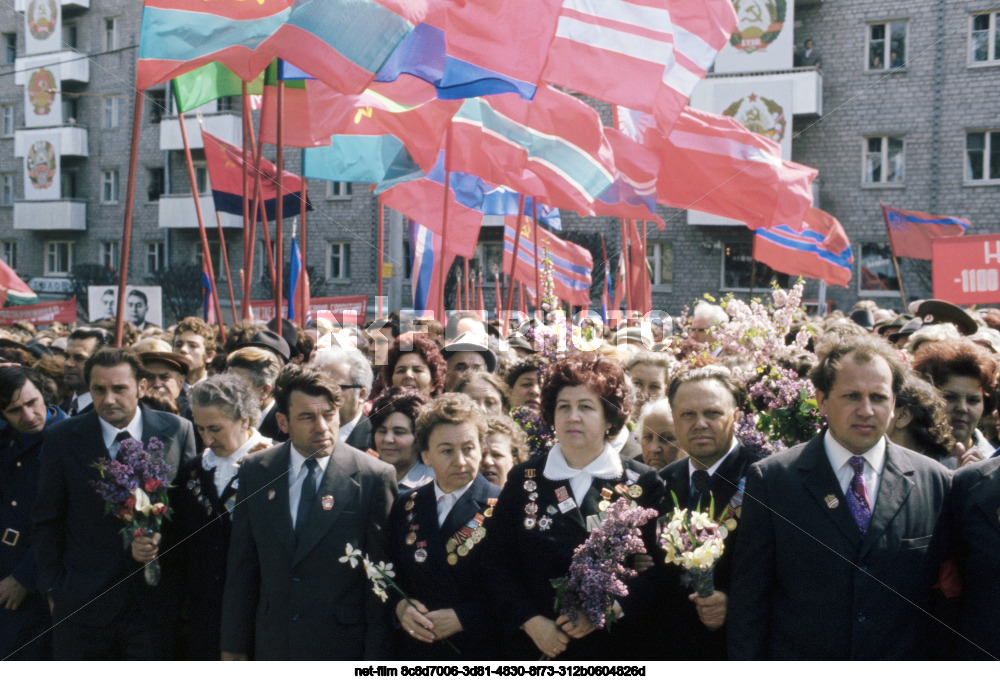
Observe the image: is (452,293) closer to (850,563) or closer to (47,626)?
(47,626)

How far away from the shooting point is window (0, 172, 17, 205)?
3353cm

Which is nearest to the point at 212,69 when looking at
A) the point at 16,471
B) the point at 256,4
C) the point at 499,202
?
the point at 256,4

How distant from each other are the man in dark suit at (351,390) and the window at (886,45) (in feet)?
62.5

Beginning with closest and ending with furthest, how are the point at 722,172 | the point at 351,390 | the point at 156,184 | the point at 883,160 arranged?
1. the point at 351,390
2. the point at 722,172
3. the point at 883,160
4. the point at 156,184

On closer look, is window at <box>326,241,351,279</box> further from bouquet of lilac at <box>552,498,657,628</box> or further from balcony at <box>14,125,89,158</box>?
bouquet of lilac at <box>552,498,657,628</box>

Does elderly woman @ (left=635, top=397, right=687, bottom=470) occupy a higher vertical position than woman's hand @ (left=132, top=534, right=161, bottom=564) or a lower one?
higher

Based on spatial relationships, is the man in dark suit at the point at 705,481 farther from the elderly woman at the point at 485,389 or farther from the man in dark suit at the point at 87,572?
the man in dark suit at the point at 87,572

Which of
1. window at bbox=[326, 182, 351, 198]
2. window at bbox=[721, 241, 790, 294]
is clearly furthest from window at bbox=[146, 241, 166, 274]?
window at bbox=[721, 241, 790, 294]

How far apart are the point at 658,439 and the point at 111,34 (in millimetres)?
22706

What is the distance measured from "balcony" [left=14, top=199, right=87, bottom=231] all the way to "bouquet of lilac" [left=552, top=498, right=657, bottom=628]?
31942 millimetres

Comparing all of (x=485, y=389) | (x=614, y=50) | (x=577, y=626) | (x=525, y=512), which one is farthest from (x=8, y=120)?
(x=577, y=626)

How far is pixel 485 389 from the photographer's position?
15.9 feet

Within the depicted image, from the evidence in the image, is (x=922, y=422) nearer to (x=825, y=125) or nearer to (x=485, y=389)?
(x=485, y=389)

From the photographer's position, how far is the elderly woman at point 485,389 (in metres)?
4.79
